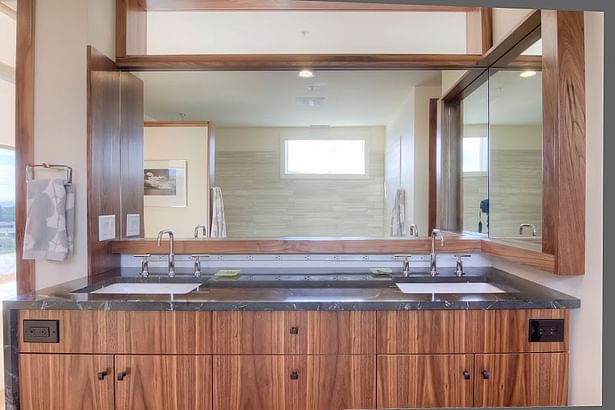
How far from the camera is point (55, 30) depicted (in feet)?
6.16

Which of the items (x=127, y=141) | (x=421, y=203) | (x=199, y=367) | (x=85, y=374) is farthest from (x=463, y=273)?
(x=127, y=141)

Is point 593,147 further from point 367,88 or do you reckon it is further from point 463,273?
point 367,88

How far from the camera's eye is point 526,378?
5.00 feet

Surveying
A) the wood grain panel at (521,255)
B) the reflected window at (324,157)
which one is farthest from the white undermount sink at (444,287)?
the reflected window at (324,157)

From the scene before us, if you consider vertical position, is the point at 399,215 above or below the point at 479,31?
below

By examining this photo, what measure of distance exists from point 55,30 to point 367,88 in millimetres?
1735

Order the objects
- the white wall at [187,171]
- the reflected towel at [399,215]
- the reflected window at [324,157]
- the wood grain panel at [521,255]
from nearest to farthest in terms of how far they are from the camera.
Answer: the wood grain panel at [521,255], the white wall at [187,171], the reflected towel at [399,215], the reflected window at [324,157]

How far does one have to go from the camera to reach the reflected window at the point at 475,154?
2.24 metres

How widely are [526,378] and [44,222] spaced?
226 cm

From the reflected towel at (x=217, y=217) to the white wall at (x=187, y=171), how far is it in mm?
53

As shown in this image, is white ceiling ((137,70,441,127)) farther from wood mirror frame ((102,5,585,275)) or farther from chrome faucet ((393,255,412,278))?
chrome faucet ((393,255,412,278))

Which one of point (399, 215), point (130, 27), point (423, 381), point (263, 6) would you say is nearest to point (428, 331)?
point (423, 381)

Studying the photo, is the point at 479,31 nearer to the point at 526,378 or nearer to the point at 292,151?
the point at 292,151

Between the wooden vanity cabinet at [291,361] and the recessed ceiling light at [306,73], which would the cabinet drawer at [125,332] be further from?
the recessed ceiling light at [306,73]
